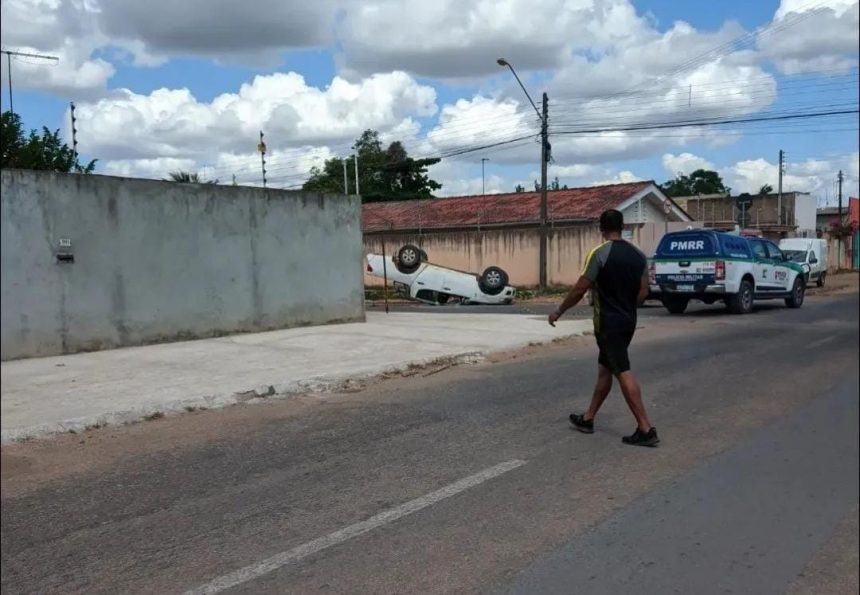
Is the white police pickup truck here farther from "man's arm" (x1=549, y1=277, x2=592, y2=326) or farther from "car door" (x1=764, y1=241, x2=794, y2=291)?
"man's arm" (x1=549, y1=277, x2=592, y2=326)

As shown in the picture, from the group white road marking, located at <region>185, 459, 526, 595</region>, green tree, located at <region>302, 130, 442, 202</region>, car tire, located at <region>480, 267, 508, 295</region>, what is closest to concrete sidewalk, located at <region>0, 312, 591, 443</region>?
white road marking, located at <region>185, 459, 526, 595</region>

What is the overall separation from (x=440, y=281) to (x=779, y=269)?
11164 millimetres

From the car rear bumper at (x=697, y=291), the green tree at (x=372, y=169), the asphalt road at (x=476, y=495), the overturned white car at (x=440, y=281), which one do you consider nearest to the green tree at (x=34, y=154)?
the asphalt road at (x=476, y=495)

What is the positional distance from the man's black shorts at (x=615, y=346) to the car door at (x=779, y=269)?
692 centimetres

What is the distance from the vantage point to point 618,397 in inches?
254

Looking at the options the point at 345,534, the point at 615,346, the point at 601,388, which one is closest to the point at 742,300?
the point at 601,388

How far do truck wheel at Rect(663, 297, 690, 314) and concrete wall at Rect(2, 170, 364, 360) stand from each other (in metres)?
5.30

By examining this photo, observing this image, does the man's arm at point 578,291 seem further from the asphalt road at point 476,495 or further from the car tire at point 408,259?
the car tire at point 408,259

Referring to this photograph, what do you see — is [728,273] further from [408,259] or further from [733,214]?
[408,259]

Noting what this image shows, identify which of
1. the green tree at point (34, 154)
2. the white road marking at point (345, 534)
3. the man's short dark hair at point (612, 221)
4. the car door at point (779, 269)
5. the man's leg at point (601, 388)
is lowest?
the white road marking at point (345, 534)

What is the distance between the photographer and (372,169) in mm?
3338

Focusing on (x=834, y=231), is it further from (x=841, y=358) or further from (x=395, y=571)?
(x=395, y=571)

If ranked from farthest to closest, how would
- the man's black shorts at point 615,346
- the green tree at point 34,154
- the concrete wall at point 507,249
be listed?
the concrete wall at point 507,249 < the green tree at point 34,154 < the man's black shorts at point 615,346

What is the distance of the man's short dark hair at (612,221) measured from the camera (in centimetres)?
370
